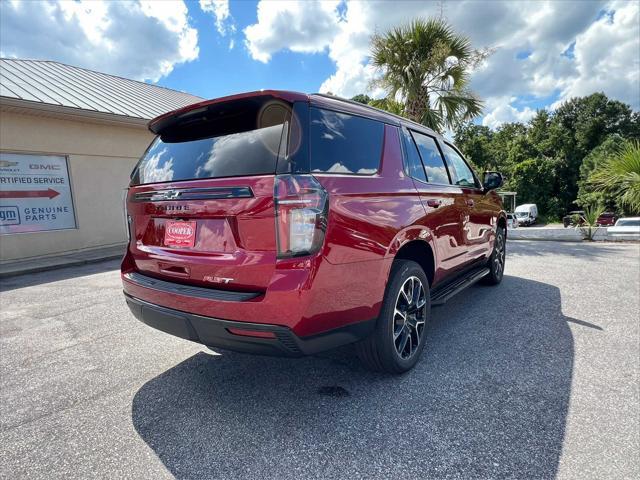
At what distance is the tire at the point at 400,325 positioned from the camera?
8.00 feet

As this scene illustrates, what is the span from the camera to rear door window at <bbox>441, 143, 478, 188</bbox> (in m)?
3.85

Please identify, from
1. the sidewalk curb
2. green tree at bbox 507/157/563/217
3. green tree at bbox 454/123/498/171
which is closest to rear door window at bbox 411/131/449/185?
the sidewalk curb

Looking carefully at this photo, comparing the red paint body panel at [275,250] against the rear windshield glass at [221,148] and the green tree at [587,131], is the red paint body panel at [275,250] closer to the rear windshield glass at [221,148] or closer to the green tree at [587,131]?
the rear windshield glass at [221,148]

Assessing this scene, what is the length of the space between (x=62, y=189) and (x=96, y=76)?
609 centimetres

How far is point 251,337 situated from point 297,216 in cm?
69

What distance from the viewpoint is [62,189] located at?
30.7ft

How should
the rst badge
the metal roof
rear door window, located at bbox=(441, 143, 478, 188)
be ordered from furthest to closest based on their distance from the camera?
the metal roof < rear door window, located at bbox=(441, 143, 478, 188) < the rst badge

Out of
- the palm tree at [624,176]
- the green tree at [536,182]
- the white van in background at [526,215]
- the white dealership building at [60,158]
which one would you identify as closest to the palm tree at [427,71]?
the palm tree at [624,176]

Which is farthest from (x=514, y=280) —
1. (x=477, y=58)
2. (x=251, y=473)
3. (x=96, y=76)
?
(x=96, y=76)

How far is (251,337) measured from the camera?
1975mm

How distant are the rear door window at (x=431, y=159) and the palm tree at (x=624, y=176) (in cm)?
767

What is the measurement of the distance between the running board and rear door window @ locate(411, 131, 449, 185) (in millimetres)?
980

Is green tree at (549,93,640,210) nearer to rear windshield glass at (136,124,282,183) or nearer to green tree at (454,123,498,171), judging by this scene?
green tree at (454,123,498,171)

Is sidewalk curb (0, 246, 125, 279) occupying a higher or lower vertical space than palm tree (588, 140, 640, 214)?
lower
